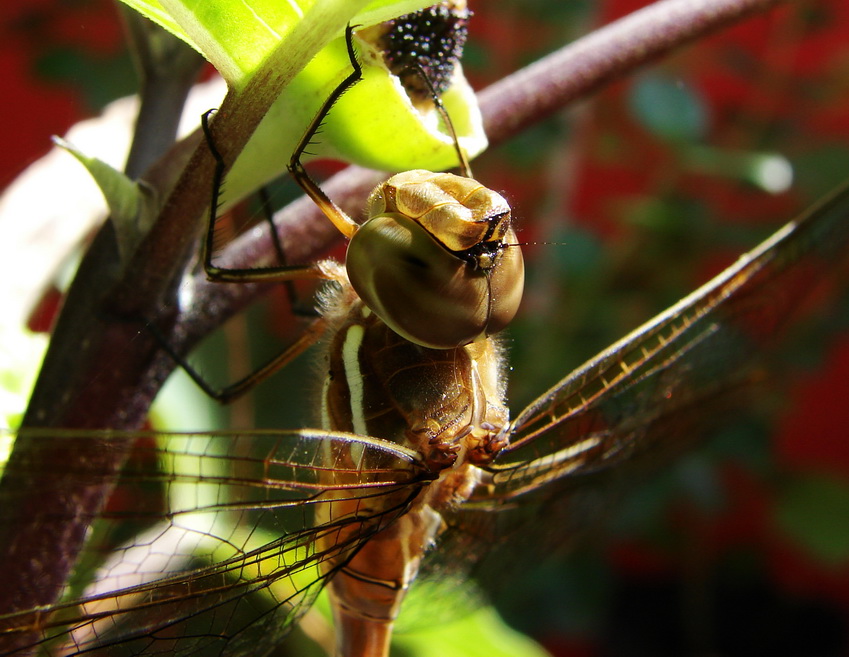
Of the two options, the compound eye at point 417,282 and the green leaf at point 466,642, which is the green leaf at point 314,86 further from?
the green leaf at point 466,642

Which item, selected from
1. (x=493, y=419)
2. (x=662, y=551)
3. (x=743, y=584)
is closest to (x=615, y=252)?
(x=662, y=551)

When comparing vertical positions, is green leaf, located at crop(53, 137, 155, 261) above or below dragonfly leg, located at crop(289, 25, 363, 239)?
below

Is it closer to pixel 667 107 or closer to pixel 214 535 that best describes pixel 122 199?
pixel 214 535

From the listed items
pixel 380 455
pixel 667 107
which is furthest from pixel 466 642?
pixel 667 107

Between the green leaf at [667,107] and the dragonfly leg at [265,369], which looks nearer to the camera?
the dragonfly leg at [265,369]

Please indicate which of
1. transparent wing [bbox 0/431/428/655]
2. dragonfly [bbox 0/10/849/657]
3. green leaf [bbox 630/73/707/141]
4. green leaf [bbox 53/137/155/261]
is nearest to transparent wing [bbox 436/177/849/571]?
dragonfly [bbox 0/10/849/657]

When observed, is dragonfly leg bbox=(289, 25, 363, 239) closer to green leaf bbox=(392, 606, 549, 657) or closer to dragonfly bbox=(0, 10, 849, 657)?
dragonfly bbox=(0, 10, 849, 657)

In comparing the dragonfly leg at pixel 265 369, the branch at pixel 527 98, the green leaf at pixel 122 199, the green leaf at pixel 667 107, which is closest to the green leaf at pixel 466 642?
the dragonfly leg at pixel 265 369
